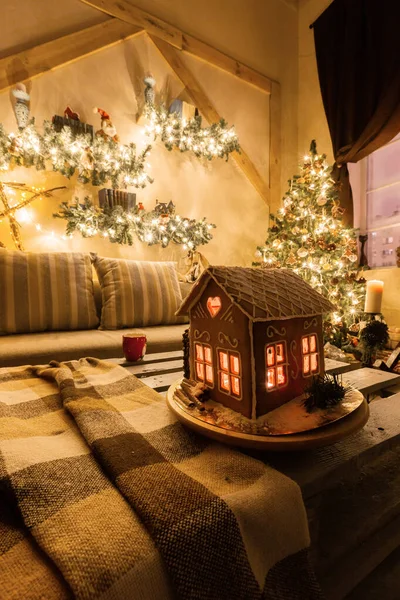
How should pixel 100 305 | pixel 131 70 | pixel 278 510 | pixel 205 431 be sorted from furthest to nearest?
1. pixel 131 70
2. pixel 100 305
3. pixel 205 431
4. pixel 278 510

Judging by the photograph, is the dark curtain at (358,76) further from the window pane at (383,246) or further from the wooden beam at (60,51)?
the wooden beam at (60,51)

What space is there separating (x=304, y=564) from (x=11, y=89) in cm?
286

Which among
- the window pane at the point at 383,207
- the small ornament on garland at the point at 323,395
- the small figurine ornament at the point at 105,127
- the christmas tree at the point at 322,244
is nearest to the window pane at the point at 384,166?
the window pane at the point at 383,207

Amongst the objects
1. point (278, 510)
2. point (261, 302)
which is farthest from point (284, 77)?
point (278, 510)

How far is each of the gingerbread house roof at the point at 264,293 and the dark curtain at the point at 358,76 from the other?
8.68 feet

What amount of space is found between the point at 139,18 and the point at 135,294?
2334 mm

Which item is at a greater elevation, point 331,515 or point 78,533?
point 78,533

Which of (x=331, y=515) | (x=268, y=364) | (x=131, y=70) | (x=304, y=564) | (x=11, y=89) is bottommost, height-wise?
(x=331, y=515)

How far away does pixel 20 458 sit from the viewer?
527 millimetres

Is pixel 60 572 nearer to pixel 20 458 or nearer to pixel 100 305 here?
pixel 20 458

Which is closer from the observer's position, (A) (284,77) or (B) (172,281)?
(B) (172,281)

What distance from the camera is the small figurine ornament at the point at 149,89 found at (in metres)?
2.71

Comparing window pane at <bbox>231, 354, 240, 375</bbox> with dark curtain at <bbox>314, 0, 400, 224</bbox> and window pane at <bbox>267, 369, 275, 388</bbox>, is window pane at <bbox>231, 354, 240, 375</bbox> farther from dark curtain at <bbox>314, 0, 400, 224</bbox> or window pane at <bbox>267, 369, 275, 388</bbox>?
dark curtain at <bbox>314, 0, 400, 224</bbox>

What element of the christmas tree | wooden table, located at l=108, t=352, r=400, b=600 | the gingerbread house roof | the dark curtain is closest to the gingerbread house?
the gingerbread house roof
